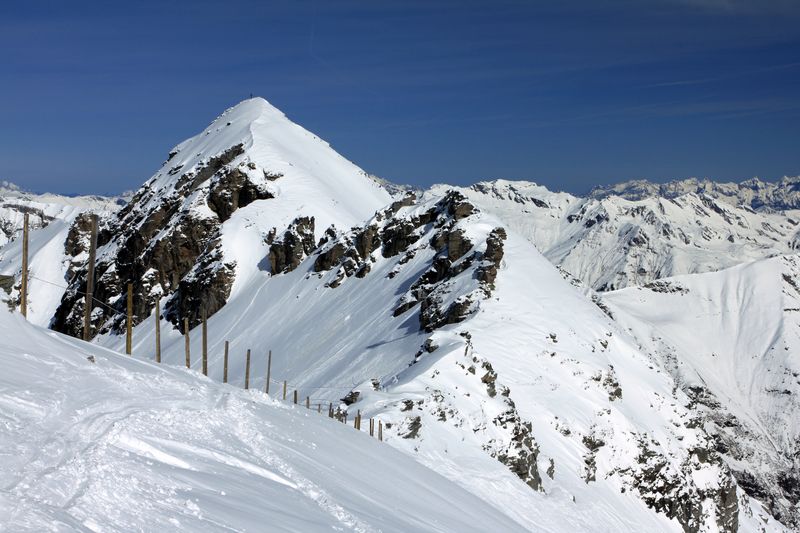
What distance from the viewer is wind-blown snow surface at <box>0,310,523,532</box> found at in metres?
9.19

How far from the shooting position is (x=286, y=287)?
7388cm

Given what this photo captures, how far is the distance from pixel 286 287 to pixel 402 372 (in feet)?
110

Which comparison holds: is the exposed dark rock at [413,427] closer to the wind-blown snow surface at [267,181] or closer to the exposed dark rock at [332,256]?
the exposed dark rock at [332,256]

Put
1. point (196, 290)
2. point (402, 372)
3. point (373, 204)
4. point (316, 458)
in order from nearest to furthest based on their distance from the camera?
1. point (316, 458)
2. point (402, 372)
3. point (196, 290)
4. point (373, 204)

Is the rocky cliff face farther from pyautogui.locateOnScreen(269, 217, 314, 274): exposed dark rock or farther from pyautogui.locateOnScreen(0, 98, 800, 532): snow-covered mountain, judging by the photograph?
pyautogui.locateOnScreen(0, 98, 800, 532): snow-covered mountain

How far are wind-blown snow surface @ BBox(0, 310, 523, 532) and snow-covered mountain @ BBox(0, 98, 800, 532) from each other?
59cm

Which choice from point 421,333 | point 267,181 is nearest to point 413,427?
point 421,333

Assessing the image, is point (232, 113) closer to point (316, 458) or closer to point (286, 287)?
point (286, 287)

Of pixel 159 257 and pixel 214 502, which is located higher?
pixel 159 257

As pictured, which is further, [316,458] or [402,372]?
[402,372]

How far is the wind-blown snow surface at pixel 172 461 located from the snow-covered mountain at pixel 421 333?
1.95ft

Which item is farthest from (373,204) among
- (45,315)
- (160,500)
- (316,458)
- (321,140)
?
(160,500)

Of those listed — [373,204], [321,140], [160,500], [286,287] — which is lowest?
[160,500]

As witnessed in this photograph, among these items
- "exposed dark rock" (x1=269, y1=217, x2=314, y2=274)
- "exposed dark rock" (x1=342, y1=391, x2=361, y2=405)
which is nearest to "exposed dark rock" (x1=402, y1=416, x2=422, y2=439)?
"exposed dark rock" (x1=342, y1=391, x2=361, y2=405)
